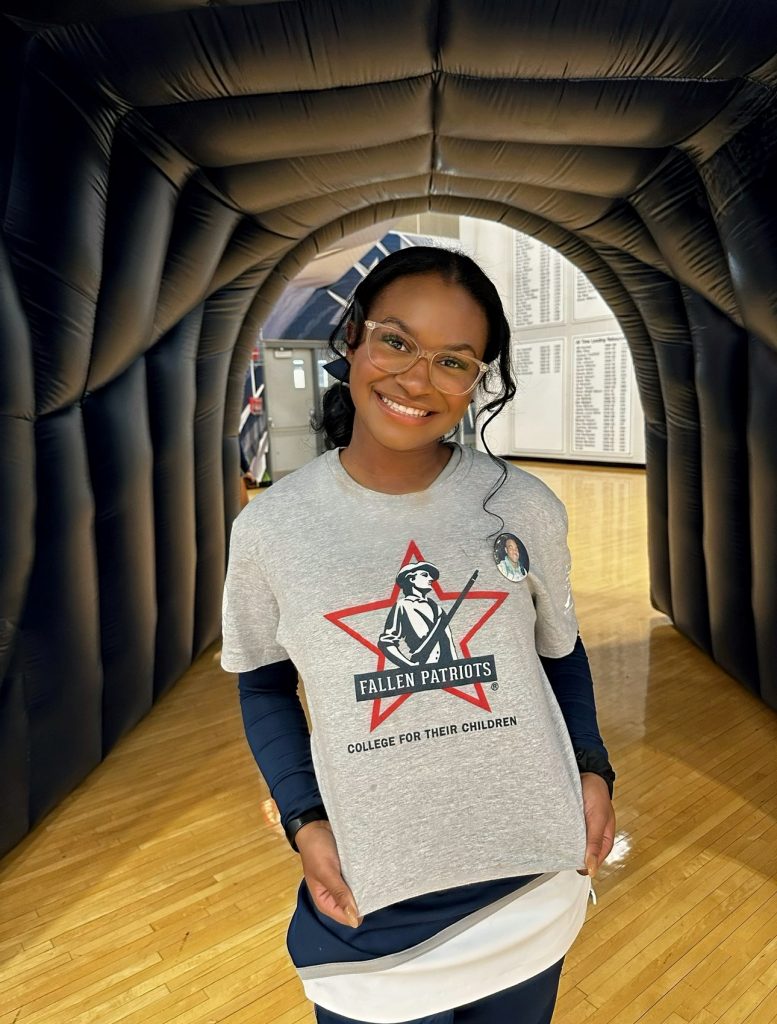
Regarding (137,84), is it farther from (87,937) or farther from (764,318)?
(87,937)

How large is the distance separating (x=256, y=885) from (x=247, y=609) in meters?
1.27

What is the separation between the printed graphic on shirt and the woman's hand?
0.20m

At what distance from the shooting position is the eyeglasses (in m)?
0.77

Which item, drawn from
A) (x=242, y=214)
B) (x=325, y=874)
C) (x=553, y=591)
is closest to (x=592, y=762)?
(x=553, y=591)

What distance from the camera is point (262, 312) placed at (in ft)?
11.1

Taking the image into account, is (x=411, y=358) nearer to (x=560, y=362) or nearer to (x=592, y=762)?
(x=592, y=762)

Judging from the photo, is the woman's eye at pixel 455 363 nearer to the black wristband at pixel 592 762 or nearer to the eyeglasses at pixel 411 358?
the eyeglasses at pixel 411 358

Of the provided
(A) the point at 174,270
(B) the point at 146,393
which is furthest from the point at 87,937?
(A) the point at 174,270

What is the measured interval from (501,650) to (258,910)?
1.31 metres

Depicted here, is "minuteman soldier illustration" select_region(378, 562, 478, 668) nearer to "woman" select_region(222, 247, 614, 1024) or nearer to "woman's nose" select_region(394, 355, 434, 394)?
"woman" select_region(222, 247, 614, 1024)

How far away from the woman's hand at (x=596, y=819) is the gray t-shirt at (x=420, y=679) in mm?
37

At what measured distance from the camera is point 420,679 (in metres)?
0.69

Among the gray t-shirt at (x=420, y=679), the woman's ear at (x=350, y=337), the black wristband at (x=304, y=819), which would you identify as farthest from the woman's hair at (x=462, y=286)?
the black wristband at (x=304, y=819)

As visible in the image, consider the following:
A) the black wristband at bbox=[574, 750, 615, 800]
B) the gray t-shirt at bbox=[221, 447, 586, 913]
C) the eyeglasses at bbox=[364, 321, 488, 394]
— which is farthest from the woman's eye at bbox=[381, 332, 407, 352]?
the black wristband at bbox=[574, 750, 615, 800]
